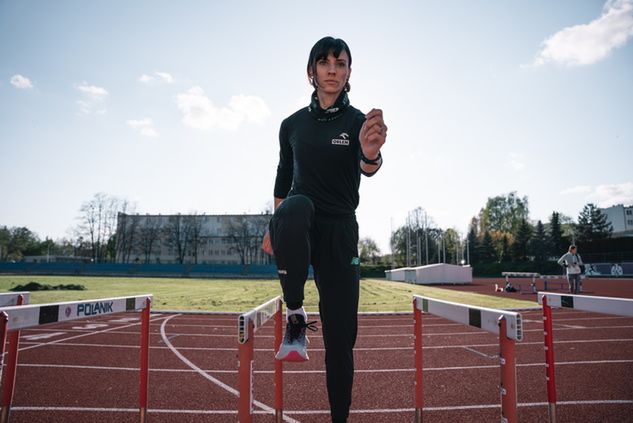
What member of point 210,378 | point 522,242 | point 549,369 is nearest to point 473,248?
point 522,242

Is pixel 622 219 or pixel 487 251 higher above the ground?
pixel 622 219

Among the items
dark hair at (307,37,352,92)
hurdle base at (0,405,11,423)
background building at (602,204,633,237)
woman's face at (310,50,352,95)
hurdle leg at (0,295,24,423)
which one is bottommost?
hurdle base at (0,405,11,423)

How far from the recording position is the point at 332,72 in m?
2.02

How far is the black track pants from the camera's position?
164cm

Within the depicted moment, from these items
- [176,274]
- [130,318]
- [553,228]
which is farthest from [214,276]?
[553,228]

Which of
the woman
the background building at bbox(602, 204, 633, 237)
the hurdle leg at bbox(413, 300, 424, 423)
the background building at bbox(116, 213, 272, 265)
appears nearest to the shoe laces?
the woman

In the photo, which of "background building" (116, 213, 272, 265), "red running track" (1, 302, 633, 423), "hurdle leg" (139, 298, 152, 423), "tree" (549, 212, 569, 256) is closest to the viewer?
"hurdle leg" (139, 298, 152, 423)

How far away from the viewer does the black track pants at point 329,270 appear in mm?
1638

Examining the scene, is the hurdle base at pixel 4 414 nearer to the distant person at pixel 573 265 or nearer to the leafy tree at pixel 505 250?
the distant person at pixel 573 265

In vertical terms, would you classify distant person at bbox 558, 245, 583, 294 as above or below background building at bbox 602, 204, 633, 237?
below

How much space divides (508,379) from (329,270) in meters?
0.87

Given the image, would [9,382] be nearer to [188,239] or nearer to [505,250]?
[188,239]

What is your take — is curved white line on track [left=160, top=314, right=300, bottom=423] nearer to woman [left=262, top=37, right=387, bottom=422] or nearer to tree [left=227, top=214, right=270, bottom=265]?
woman [left=262, top=37, right=387, bottom=422]

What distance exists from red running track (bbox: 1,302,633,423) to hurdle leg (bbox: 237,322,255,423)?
2469mm
